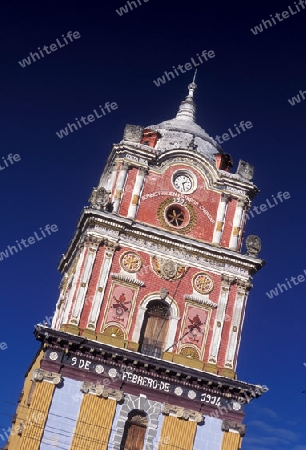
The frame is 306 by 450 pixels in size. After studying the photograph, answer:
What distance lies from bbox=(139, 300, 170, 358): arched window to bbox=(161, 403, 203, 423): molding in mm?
2567

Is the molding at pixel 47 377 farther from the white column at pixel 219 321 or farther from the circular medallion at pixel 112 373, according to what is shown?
the white column at pixel 219 321

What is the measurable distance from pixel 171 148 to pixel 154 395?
13.4 m

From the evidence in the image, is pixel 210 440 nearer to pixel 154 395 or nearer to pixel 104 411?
pixel 154 395

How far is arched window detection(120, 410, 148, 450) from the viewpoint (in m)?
28.7

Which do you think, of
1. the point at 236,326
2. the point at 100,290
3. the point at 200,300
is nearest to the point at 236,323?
the point at 236,326

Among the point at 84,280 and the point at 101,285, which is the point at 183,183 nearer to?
the point at 101,285

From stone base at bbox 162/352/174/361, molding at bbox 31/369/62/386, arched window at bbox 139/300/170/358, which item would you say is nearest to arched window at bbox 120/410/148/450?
stone base at bbox 162/352/174/361

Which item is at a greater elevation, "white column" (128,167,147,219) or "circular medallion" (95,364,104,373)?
"white column" (128,167,147,219)

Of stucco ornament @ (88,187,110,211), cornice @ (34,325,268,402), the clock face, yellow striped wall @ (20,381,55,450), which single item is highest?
the clock face

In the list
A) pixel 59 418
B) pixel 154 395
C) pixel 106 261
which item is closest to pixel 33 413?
pixel 59 418

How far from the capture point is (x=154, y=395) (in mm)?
29562

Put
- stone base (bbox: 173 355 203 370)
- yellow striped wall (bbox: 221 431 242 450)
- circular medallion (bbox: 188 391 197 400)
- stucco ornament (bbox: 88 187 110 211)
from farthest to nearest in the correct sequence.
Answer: stucco ornament (bbox: 88 187 110 211) < stone base (bbox: 173 355 203 370) < circular medallion (bbox: 188 391 197 400) < yellow striped wall (bbox: 221 431 242 450)

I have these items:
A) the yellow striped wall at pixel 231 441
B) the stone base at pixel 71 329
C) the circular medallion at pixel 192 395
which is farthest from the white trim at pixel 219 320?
the stone base at pixel 71 329

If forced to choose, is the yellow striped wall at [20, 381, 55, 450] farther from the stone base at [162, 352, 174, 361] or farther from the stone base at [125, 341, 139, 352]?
the stone base at [162, 352, 174, 361]
